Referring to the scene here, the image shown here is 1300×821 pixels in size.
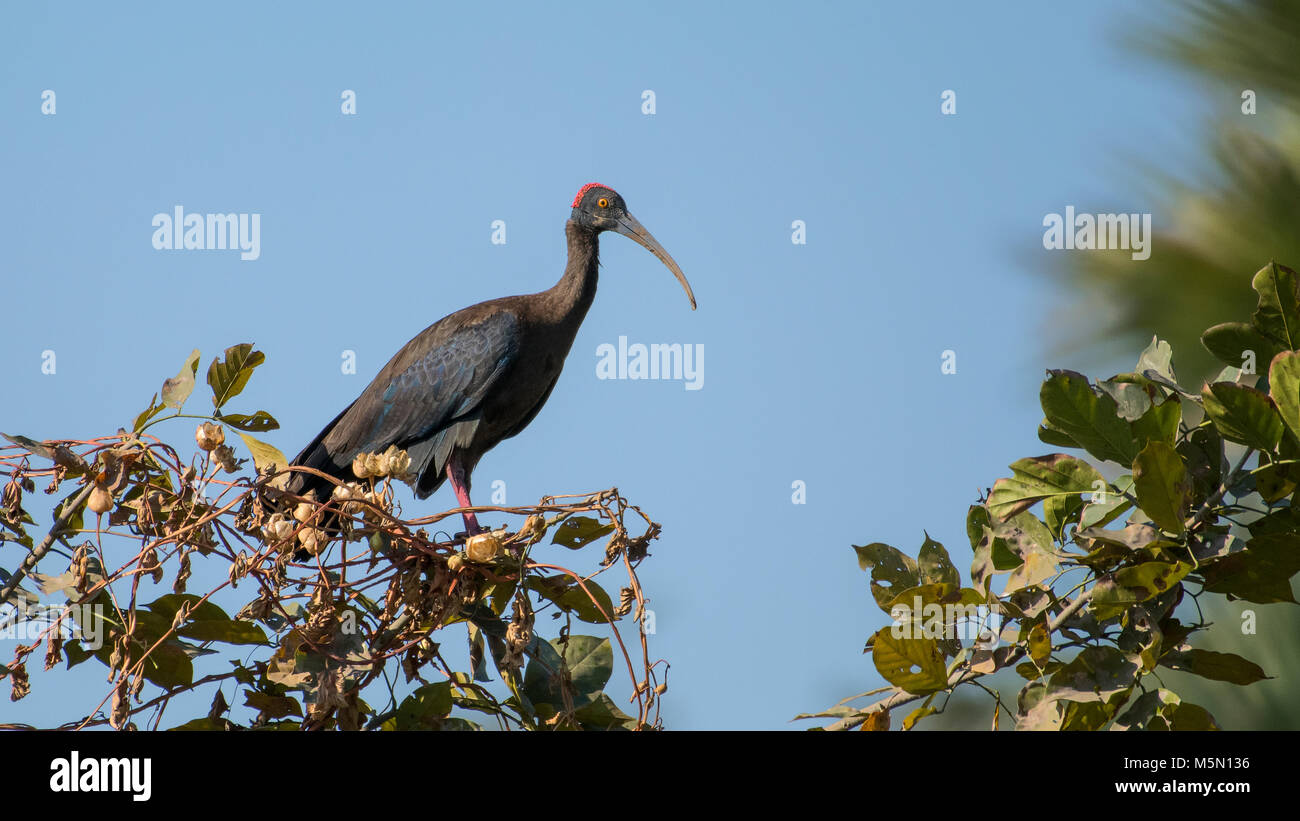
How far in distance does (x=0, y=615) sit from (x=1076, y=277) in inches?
176

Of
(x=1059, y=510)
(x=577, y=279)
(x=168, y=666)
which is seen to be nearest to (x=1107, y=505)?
(x=1059, y=510)

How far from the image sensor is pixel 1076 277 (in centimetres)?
585

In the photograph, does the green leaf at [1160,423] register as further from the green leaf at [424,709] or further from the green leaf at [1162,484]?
the green leaf at [424,709]

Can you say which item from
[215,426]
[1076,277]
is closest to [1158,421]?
[215,426]

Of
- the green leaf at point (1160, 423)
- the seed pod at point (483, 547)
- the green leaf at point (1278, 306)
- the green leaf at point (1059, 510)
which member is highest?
the green leaf at point (1278, 306)

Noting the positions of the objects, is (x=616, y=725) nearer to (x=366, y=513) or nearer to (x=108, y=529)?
(x=366, y=513)

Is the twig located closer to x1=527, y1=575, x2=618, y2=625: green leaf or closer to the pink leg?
x1=527, y1=575, x2=618, y2=625: green leaf

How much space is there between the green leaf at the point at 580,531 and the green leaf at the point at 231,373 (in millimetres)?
883

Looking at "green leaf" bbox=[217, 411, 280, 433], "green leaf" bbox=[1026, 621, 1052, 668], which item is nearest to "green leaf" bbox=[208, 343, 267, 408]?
"green leaf" bbox=[217, 411, 280, 433]

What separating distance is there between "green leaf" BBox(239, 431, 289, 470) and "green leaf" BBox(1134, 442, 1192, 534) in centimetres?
192

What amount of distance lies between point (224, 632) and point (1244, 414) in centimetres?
215

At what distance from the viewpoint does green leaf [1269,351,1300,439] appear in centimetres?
→ 241

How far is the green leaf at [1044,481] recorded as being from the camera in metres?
2.67

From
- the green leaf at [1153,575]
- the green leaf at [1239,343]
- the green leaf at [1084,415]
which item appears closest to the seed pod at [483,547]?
the green leaf at [1084,415]
